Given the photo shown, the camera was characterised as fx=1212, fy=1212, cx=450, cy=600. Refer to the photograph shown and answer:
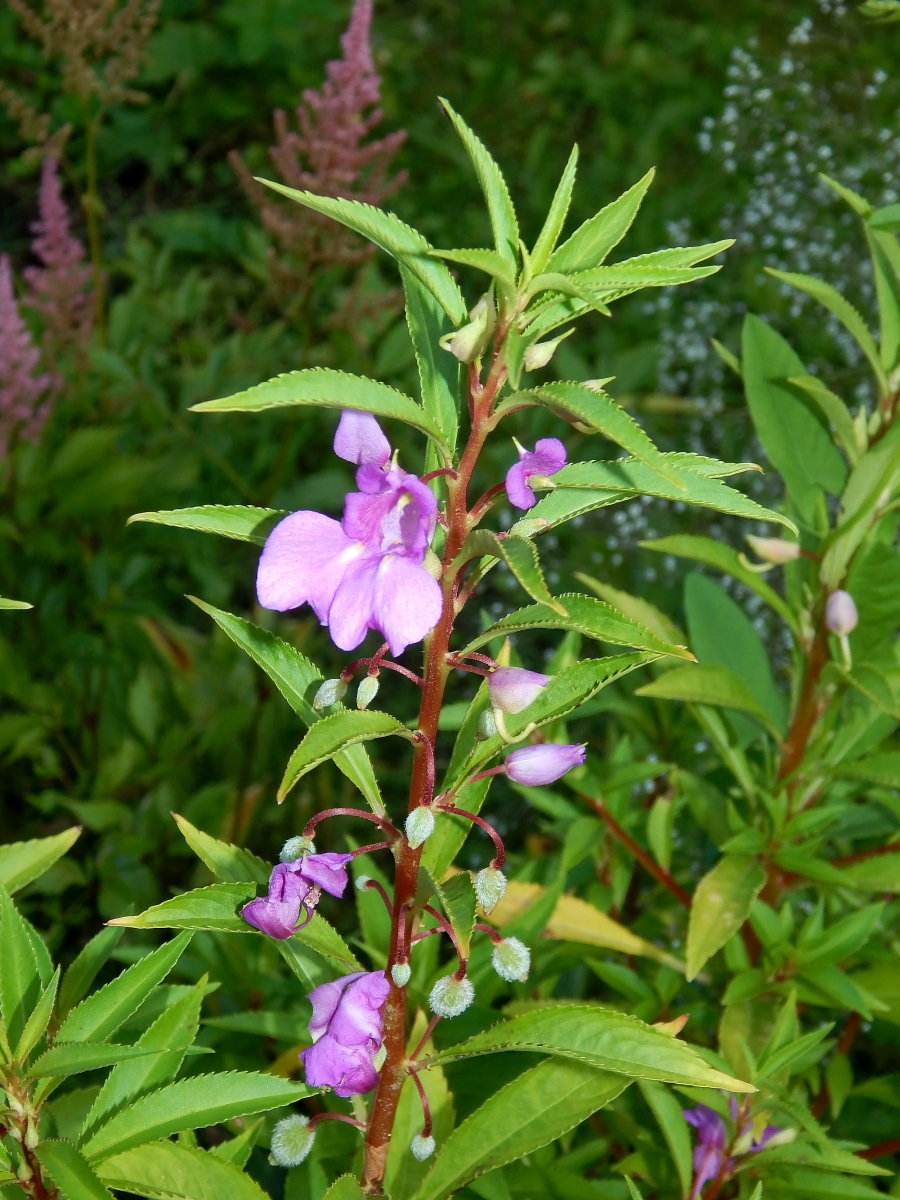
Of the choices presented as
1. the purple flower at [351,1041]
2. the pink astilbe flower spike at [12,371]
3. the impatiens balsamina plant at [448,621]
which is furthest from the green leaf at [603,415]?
the pink astilbe flower spike at [12,371]

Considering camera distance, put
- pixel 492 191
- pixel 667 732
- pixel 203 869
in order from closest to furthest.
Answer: pixel 492 191 < pixel 667 732 < pixel 203 869

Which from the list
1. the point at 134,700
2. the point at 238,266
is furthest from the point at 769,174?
the point at 134,700

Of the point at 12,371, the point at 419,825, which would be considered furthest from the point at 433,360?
the point at 12,371

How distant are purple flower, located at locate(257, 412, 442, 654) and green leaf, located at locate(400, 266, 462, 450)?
0.06m

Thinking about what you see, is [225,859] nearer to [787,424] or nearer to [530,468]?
[530,468]

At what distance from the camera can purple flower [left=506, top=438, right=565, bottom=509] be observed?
831 mm

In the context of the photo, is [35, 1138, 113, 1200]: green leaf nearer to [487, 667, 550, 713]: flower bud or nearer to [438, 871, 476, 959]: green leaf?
[438, 871, 476, 959]: green leaf

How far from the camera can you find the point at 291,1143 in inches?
38.0

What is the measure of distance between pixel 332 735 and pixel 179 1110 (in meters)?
0.37

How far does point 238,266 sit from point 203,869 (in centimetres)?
268

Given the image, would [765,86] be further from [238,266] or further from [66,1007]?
[66,1007]

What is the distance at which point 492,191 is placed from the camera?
33.7 inches

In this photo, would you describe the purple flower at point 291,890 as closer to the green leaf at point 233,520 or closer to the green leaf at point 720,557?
the green leaf at point 233,520

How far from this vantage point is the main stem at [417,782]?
2.73 feet
